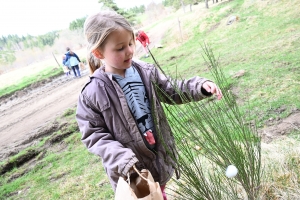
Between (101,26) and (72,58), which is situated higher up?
(101,26)

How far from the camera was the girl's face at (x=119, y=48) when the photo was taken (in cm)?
143

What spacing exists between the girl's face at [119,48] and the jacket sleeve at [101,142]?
305 mm

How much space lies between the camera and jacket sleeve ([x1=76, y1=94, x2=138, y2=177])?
1.13 m

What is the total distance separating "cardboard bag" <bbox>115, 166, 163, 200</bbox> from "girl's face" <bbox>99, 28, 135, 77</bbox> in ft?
2.44

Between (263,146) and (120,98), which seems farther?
(263,146)

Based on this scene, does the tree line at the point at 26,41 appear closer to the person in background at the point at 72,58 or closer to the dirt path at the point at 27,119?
the person in background at the point at 72,58

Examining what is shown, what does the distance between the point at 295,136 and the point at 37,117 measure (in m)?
8.15

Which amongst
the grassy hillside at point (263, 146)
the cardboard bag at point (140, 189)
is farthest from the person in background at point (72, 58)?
the cardboard bag at point (140, 189)

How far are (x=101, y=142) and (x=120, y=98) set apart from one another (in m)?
0.31

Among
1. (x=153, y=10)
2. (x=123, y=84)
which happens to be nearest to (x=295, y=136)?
(x=123, y=84)

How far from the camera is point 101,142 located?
53.4 inches

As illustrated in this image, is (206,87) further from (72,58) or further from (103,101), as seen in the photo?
(72,58)

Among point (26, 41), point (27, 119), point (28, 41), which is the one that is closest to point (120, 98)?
point (27, 119)

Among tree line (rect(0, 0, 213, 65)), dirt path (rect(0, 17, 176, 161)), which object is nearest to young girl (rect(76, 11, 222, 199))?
dirt path (rect(0, 17, 176, 161))
